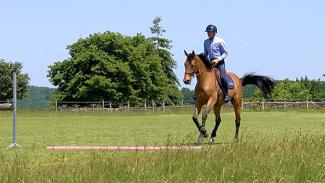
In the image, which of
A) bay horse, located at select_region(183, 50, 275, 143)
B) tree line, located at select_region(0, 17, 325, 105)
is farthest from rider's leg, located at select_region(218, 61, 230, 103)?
tree line, located at select_region(0, 17, 325, 105)

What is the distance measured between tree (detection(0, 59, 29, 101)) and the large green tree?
20.9 meters

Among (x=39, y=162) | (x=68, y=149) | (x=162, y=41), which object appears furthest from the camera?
(x=162, y=41)

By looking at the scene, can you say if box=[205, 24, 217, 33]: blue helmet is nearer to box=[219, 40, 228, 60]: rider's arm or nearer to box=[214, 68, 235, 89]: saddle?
box=[219, 40, 228, 60]: rider's arm

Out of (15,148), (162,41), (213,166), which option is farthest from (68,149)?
(162,41)

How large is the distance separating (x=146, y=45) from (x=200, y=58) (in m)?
93.2

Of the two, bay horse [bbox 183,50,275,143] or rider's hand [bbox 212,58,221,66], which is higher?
rider's hand [bbox 212,58,221,66]

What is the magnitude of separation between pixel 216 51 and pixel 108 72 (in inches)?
3270

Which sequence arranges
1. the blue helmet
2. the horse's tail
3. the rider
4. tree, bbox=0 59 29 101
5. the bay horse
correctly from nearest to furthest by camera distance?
1. the bay horse
2. the blue helmet
3. the rider
4. the horse's tail
5. tree, bbox=0 59 29 101

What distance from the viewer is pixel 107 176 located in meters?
7.88

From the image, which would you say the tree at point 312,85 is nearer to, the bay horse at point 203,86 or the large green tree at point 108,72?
the large green tree at point 108,72

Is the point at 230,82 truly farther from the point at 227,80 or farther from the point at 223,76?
the point at 223,76

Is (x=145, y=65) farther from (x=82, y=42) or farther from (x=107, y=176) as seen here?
(x=107, y=176)

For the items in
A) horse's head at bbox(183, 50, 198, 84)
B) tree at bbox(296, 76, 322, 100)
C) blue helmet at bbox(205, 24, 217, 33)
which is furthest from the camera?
tree at bbox(296, 76, 322, 100)

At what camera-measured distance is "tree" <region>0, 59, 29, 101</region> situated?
118375mm
